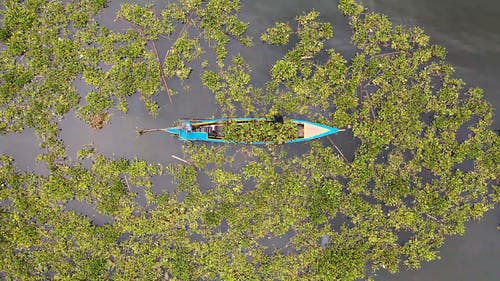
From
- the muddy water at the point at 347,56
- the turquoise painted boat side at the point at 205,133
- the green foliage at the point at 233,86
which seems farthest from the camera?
the green foliage at the point at 233,86

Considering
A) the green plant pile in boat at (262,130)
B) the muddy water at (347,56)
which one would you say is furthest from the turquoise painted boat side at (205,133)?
the muddy water at (347,56)

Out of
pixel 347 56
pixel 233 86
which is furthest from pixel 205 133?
pixel 347 56

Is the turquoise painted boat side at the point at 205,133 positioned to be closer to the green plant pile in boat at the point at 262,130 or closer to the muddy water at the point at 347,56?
the green plant pile in boat at the point at 262,130

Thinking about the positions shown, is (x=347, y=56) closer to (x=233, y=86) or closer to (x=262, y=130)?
(x=262, y=130)

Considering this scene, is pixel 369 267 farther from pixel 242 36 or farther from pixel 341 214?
pixel 242 36

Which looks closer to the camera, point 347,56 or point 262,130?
point 262,130

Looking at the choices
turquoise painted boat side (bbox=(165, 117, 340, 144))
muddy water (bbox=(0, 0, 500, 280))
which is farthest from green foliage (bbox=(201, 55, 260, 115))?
turquoise painted boat side (bbox=(165, 117, 340, 144))
